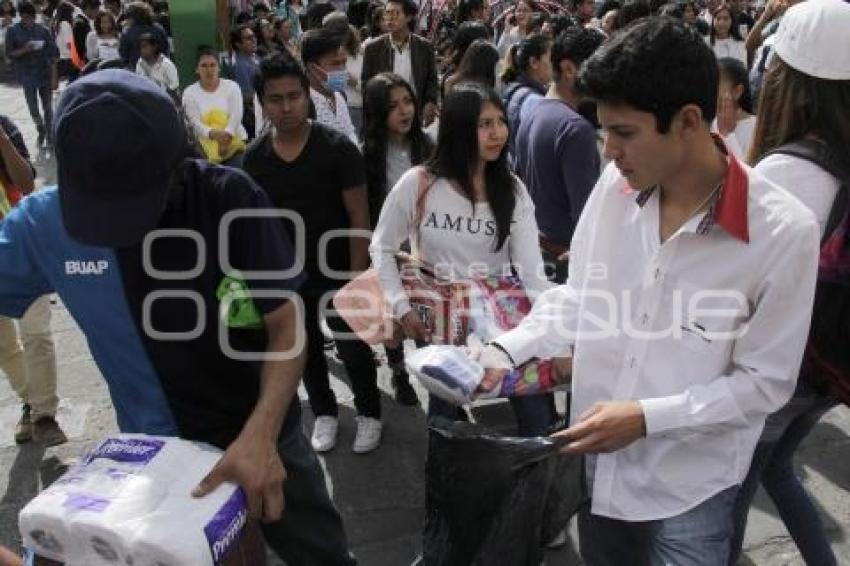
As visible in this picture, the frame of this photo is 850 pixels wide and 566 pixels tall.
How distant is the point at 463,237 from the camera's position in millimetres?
2939

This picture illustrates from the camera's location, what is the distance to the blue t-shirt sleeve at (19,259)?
173cm

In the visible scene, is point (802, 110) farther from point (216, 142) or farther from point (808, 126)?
point (216, 142)

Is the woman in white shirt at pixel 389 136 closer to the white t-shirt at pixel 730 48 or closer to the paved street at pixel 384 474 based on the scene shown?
the paved street at pixel 384 474

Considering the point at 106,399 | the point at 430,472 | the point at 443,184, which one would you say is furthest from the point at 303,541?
the point at 106,399

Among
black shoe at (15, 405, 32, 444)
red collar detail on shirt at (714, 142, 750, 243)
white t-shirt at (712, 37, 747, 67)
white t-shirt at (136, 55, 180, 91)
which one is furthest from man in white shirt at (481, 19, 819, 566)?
white t-shirt at (712, 37, 747, 67)

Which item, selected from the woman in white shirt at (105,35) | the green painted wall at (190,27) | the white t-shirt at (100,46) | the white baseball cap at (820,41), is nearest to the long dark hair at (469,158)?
the white baseball cap at (820,41)

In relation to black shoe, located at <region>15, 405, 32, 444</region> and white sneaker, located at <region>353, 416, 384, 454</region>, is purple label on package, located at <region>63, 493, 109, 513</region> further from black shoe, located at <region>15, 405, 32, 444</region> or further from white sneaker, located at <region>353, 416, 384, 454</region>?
black shoe, located at <region>15, 405, 32, 444</region>

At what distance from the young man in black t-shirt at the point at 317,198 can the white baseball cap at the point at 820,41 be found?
1.85 m

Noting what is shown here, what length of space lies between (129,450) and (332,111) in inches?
131

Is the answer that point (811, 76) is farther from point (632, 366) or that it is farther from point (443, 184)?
point (443, 184)

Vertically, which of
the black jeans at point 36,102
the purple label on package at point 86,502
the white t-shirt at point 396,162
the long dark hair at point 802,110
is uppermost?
the long dark hair at point 802,110

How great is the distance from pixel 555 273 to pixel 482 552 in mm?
2129

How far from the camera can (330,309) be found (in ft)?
11.6

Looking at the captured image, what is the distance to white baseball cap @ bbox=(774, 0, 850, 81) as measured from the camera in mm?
1921
